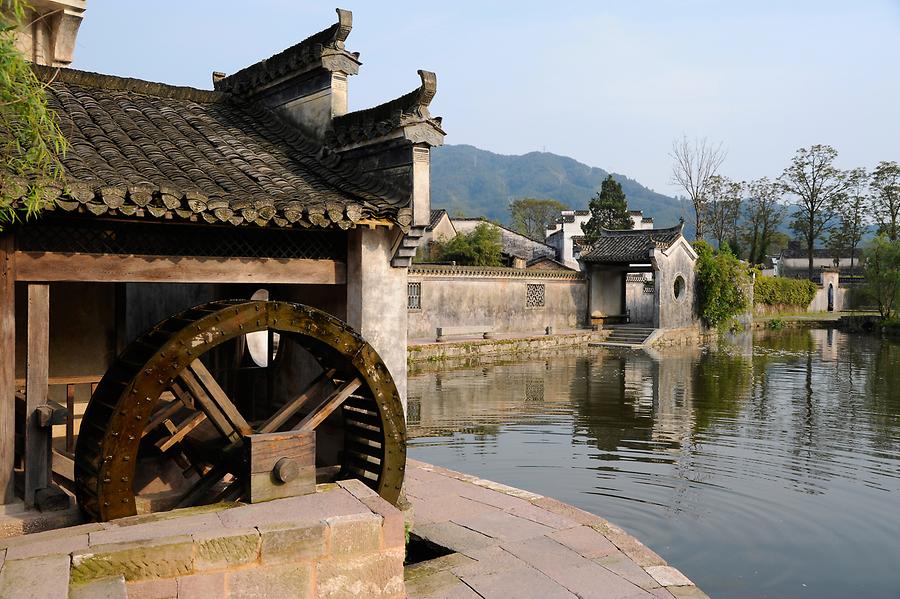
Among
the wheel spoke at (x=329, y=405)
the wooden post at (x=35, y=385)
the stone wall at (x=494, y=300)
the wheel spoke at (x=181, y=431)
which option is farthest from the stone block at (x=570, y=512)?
the stone wall at (x=494, y=300)

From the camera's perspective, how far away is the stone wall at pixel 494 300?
86.9ft

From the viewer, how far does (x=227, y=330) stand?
623 cm

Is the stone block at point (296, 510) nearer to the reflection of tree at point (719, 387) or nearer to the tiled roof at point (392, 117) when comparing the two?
the tiled roof at point (392, 117)

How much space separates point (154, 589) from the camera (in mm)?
4613

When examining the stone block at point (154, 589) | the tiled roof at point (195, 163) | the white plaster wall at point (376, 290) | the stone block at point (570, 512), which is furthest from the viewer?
the stone block at point (570, 512)

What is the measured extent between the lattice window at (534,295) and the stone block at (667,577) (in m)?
24.6

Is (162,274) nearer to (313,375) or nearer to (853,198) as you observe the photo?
(313,375)

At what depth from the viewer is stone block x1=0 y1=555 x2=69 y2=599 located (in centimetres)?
405

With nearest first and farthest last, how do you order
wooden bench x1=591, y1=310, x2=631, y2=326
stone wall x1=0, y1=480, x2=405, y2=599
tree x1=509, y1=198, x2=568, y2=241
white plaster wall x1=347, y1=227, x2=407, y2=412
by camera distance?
stone wall x1=0, y1=480, x2=405, y2=599
white plaster wall x1=347, y1=227, x2=407, y2=412
wooden bench x1=591, y1=310, x2=631, y2=326
tree x1=509, y1=198, x2=568, y2=241

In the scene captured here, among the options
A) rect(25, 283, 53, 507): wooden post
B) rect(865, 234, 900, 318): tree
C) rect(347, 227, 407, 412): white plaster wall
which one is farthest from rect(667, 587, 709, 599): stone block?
rect(865, 234, 900, 318): tree

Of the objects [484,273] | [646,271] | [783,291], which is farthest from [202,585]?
[783,291]

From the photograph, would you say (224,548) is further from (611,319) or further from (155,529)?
(611,319)

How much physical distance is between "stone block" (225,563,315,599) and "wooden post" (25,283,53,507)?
2.08 metres

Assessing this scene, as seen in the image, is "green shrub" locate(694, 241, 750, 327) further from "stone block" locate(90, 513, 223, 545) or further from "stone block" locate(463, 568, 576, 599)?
"stone block" locate(90, 513, 223, 545)
